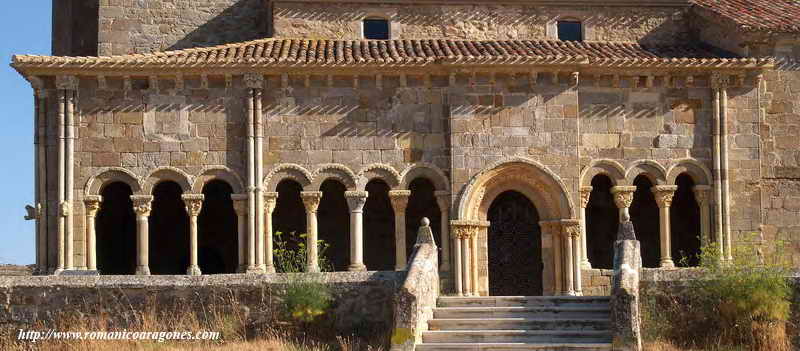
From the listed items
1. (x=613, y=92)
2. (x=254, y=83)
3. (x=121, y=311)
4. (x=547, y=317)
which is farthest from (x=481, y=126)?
(x=121, y=311)

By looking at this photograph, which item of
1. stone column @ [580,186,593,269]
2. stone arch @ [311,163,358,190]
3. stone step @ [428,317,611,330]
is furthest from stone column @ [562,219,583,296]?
stone step @ [428,317,611,330]

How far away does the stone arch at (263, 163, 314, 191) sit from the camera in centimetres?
2806

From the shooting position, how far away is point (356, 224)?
28.2 metres

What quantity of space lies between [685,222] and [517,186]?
4721mm

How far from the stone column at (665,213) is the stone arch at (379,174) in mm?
5522

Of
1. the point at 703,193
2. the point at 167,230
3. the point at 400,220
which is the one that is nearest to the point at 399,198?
the point at 400,220

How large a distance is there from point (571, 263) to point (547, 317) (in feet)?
23.9

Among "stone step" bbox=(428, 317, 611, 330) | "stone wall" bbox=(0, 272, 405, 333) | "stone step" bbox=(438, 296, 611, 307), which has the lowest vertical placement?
"stone step" bbox=(428, 317, 611, 330)

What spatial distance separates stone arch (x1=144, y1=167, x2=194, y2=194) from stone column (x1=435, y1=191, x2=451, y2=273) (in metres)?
5.13

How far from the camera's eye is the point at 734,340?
19703 mm

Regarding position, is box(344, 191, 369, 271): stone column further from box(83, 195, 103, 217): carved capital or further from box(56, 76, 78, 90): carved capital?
box(56, 76, 78, 90): carved capital

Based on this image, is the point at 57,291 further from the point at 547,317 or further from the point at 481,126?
the point at 481,126

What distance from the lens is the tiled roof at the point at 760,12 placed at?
29.0 meters

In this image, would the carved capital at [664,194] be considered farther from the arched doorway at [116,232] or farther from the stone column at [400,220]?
the arched doorway at [116,232]
